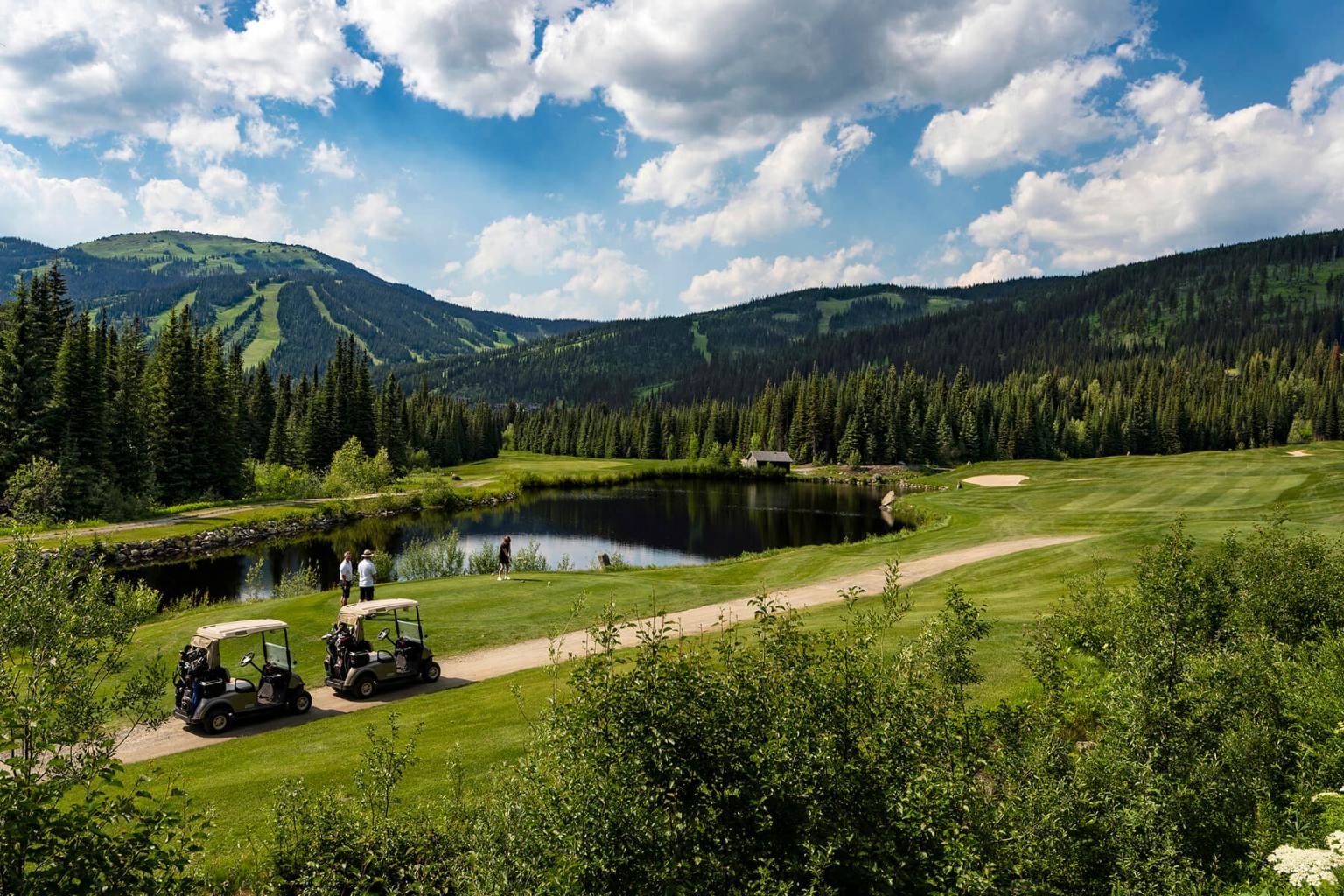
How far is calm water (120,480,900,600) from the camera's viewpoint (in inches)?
1761

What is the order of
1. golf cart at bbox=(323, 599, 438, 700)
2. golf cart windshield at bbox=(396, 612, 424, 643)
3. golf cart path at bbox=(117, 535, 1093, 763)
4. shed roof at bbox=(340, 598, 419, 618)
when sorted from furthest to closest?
1. golf cart windshield at bbox=(396, 612, 424, 643)
2. shed roof at bbox=(340, 598, 419, 618)
3. golf cart at bbox=(323, 599, 438, 700)
4. golf cart path at bbox=(117, 535, 1093, 763)

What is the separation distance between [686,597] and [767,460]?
109m

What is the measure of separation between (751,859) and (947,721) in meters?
3.14

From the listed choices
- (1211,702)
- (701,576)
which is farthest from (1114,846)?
(701,576)

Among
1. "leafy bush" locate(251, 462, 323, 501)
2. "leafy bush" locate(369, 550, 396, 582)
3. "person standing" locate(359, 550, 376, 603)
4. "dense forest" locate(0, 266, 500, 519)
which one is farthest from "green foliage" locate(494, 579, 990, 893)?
"leafy bush" locate(251, 462, 323, 501)

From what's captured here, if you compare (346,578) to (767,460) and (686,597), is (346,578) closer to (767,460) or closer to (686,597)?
(686,597)

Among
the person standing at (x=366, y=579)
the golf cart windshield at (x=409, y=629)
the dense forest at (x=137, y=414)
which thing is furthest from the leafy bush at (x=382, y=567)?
the golf cart windshield at (x=409, y=629)

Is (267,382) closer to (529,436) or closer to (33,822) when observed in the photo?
(529,436)

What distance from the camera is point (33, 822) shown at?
5.43 m

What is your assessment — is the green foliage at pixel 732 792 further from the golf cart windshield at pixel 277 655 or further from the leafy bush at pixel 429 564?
the leafy bush at pixel 429 564

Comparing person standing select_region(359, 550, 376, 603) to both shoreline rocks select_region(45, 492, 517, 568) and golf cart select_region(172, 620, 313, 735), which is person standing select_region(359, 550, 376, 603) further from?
shoreline rocks select_region(45, 492, 517, 568)

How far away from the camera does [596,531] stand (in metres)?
68.1

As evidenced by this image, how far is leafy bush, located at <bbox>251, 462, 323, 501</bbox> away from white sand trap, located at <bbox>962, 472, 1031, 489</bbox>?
74362mm

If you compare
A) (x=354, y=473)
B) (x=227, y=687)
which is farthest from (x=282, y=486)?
(x=227, y=687)
